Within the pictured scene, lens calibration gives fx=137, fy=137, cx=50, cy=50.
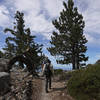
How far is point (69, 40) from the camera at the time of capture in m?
23.2

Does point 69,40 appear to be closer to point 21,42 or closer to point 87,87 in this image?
point 21,42

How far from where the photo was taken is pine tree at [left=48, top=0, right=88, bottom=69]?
23109mm

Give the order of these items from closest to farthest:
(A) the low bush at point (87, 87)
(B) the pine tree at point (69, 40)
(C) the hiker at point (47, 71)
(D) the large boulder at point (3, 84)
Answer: (A) the low bush at point (87, 87) < (D) the large boulder at point (3, 84) < (C) the hiker at point (47, 71) < (B) the pine tree at point (69, 40)

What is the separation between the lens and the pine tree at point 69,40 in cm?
2311

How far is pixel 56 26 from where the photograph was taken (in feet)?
81.2

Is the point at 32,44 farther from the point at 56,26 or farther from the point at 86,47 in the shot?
the point at 86,47

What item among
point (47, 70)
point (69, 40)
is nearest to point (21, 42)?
point (69, 40)

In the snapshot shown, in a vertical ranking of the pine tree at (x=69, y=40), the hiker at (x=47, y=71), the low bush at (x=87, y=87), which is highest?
the pine tree at (x=69, y=40)

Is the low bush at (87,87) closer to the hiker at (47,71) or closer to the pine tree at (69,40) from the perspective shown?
the hiker at (47,71)

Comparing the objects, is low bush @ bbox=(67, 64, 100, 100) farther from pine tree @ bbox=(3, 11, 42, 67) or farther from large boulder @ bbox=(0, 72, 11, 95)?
pine tree @ bbox=(3, 11, 42, 67)

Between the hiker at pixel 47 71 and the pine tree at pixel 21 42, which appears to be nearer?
the hiker at pixel 47 71

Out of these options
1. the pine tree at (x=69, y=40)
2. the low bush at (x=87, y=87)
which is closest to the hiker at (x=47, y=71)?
the low bush at (x=87, y=87)

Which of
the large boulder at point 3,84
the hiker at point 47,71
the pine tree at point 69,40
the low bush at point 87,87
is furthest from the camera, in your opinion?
the pine tree at point 69,40

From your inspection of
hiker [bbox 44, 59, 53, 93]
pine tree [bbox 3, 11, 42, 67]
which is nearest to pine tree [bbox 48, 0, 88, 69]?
pine tree [bbox 3, 11, 42, 67]
